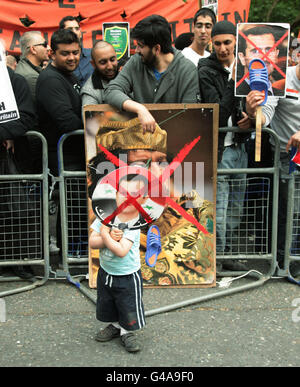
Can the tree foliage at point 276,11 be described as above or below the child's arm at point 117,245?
above

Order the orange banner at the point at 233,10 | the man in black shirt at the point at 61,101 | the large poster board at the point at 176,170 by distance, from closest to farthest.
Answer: the large poster board at the point at 176,170, the man in black shirt at the point at 61,101, the orange banner at the point at 233,10

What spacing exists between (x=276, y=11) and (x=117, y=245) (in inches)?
604

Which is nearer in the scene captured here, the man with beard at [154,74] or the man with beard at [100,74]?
the man with beard at [154,74]

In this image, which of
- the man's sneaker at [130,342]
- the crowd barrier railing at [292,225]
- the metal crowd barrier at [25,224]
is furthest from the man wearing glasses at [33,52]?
the man's sneaker at [130,342]

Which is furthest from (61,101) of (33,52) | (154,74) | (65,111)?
Result: (33,52)

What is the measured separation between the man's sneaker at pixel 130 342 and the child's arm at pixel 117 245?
1.81ft

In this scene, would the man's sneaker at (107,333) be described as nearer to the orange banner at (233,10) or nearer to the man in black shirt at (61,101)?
the man in black shirt at (61,101)

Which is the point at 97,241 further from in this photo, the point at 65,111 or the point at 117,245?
the point at 65,111

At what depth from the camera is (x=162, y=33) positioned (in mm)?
3822

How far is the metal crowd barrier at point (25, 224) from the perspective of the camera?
4254mm

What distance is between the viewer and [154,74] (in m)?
4.03

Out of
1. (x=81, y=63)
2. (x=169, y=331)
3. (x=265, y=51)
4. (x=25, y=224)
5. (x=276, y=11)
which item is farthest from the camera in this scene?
(x=276, y=11)
